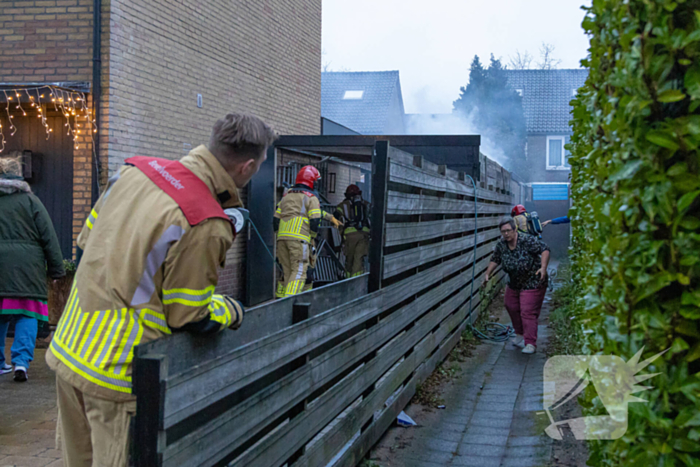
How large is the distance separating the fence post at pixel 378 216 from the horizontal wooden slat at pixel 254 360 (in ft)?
0.47

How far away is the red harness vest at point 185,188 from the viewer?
204 cm

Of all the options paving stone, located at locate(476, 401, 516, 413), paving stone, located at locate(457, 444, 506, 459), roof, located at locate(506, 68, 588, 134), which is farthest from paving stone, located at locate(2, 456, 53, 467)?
roof, located at locate(506, 68, 588, 134)

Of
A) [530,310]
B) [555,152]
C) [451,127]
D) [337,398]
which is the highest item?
[451,127]

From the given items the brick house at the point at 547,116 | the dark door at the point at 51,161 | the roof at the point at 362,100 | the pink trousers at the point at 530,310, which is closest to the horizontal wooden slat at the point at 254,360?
the pink trousers at the point at 530,310

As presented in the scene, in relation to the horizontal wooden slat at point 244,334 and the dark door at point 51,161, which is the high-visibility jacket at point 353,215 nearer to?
the dark door at point 51,161

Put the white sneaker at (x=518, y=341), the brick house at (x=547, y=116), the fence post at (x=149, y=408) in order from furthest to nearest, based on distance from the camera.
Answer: the brick house at (x=547, y=116), the white sneaker at (x=518, y=341), the fence post at (x=149, y=408)

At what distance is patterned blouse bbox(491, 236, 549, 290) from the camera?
299 inches

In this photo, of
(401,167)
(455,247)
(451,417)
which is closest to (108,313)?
(401,167)

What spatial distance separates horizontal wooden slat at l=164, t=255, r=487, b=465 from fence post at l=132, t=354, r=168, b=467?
59mm

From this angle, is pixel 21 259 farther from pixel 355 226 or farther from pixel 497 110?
pixel 497 110

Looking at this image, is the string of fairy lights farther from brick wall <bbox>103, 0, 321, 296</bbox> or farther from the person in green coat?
the person in green coat

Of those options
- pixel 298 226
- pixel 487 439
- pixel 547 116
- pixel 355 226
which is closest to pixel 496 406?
pixel 487 439

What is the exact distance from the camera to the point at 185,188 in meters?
2.10

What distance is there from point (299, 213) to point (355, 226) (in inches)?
84.7
